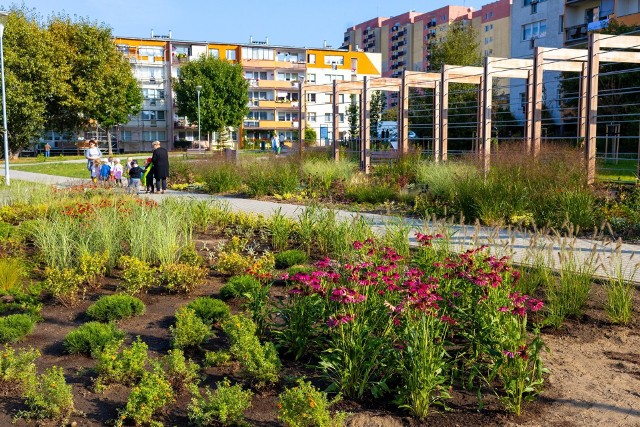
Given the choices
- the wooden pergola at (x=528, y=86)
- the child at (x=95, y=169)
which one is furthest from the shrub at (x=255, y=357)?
the child at (x=95, y=169)

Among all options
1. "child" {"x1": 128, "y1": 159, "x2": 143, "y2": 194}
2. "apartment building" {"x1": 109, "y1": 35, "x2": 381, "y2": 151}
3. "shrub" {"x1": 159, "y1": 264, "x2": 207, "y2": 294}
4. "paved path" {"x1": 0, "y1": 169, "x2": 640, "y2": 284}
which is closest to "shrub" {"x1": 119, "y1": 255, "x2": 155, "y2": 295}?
"shrub" {"x1": 159, "y1": 264, "x2": 207, "y2": 294}

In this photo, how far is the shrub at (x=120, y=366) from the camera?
4.19 meters

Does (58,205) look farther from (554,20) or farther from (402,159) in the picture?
(554,20)

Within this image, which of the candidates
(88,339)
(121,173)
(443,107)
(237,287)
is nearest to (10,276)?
(88,339)

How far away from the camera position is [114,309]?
18.1ft

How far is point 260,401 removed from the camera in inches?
160

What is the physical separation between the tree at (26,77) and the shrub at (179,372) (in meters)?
40.1

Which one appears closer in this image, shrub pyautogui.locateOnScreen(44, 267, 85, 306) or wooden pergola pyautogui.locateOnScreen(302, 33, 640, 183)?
shrub pyautogui.locateOnScreen(44, 267, 85, 306)

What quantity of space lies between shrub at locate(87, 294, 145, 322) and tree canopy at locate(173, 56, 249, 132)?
5727 cm

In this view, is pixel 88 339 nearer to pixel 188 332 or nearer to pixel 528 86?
pixel 188 332

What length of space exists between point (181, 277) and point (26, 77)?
40443mm

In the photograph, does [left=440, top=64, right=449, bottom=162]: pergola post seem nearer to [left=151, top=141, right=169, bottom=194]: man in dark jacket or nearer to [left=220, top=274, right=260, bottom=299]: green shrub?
[left=151, top=141, right=169, bottom=194]: man in dark jacket

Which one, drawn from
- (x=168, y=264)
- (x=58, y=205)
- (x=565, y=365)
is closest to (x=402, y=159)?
(x=58, y=205)

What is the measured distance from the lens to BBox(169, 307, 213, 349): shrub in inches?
186
